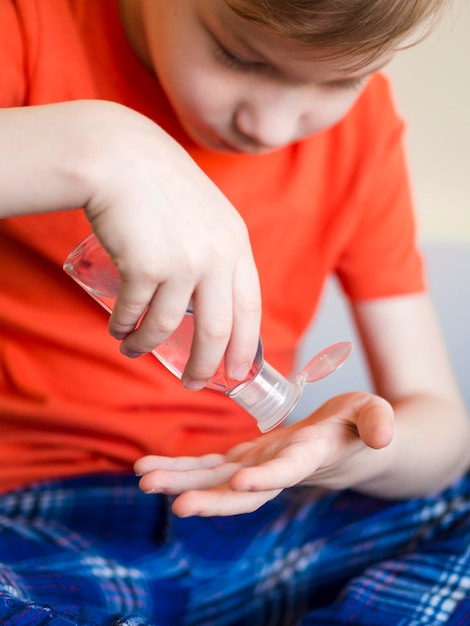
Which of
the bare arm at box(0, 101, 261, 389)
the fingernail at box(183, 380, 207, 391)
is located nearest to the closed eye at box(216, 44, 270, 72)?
the bare arm at box(0, 101, 261, 389)

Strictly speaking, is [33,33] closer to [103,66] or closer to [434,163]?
[103,66]

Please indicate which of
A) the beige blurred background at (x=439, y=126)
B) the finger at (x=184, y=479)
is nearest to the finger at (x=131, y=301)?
the finger at (x=184, y=479)

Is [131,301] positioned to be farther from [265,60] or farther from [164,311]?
[265,60]

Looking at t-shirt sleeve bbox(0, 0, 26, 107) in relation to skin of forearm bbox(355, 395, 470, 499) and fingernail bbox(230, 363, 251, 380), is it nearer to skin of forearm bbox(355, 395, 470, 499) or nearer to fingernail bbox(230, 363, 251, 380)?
fingernail bbox(230, 363, 251, 380)

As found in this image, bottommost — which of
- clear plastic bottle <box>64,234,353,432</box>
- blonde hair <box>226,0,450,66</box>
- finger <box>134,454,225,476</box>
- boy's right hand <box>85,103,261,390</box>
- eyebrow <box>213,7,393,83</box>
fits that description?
finger <box>134,454,225,476</box>

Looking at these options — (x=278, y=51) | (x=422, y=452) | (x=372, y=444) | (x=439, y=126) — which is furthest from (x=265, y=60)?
(x=439, y=126)

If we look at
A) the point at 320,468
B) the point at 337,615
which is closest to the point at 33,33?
the point at 320,468

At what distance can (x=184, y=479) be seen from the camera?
0.54 metres

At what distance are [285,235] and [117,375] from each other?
0.22m

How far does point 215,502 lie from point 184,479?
59mm

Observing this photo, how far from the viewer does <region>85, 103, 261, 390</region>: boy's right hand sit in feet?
1.46

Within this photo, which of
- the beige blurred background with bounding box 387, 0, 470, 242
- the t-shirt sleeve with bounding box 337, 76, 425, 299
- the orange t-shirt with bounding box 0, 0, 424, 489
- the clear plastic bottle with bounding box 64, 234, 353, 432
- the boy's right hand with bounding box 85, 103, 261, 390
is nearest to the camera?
the boy's right hand with bounding box 85, 103, 261, 390

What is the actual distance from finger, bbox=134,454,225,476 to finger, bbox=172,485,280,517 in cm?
6

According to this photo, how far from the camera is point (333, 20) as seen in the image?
19.0 inches
